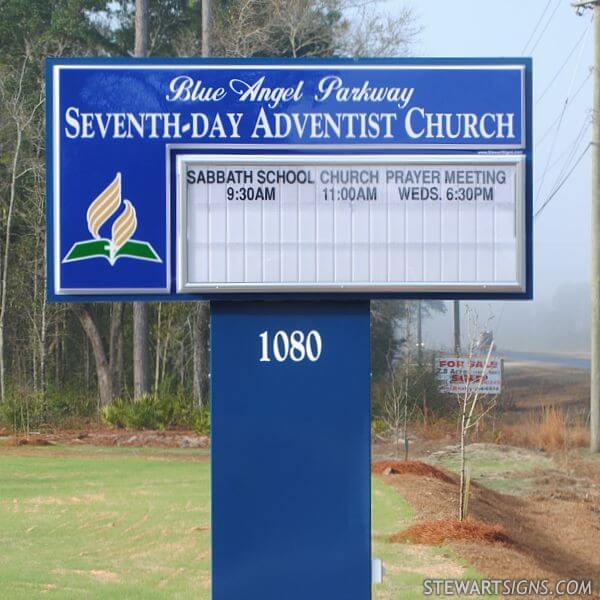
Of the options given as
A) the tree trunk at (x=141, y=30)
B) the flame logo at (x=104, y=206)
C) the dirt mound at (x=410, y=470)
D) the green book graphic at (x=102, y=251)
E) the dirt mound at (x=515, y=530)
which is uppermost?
the tree trunk at (x=141, y=30)

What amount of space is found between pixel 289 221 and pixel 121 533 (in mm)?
6072

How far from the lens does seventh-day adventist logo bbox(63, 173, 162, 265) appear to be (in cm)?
776

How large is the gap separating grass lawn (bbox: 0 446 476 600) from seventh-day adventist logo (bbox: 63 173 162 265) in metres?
3.33

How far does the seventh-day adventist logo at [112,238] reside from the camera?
776 centimetres

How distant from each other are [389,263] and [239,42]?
20212 mm

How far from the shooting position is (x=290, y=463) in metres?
7.69

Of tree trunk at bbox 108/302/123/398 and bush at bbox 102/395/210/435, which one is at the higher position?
tree trunk at bbox 108/302/123/398

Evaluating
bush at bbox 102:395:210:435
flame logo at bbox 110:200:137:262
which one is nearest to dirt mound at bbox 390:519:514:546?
flame logo at bbox 110:200:137:262

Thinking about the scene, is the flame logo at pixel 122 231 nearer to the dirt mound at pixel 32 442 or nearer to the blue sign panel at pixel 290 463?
the blue sign panel at pixel 290 463

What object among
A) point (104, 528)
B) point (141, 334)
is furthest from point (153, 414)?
point (104, 528)

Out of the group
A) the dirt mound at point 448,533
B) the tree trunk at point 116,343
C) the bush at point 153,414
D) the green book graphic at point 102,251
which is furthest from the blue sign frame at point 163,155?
the tree trunk at point 116,343

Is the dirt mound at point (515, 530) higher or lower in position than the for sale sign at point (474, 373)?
lower

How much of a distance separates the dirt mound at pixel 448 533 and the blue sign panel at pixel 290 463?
423cm

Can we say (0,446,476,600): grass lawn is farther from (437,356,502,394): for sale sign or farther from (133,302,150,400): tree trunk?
(133,302,150,400): tree trunk
